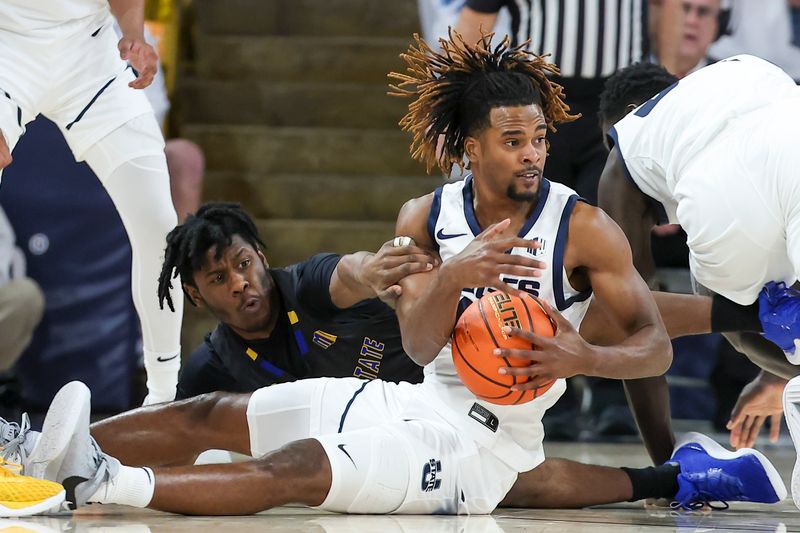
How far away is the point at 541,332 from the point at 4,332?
3650mm

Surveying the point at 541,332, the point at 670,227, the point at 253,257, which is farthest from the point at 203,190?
the point at 541,332

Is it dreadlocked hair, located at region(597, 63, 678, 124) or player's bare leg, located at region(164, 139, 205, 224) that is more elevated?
dreadlocked hair, located at region(597, 63, 678, 124)

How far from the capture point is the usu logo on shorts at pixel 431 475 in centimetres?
334

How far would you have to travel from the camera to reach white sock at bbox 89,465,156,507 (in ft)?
10.1

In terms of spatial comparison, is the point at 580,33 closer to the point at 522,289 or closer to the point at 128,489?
the point at 522,289

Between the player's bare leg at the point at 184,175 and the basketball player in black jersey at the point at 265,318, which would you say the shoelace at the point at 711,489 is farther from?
the player's bare leg at the point at 184,175

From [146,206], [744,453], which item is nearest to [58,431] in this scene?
[146,206]

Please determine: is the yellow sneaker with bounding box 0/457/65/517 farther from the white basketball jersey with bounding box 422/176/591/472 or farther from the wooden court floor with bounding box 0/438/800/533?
the white basketball jersey with bounding box 422/176/591/472

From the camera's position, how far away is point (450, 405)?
11.3 feet

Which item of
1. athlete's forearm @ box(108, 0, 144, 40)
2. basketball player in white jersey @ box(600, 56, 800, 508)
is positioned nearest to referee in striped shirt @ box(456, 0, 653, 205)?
basketball player in white jersey @ box(600, 56, 800, 508)

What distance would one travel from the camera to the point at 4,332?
19.8 ft

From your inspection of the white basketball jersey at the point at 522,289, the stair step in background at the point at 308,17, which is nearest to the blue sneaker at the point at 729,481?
the white basketball jersey at the point at 522,289

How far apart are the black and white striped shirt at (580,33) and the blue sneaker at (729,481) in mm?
2525

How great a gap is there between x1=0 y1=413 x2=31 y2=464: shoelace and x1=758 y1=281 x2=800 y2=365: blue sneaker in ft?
6.95
